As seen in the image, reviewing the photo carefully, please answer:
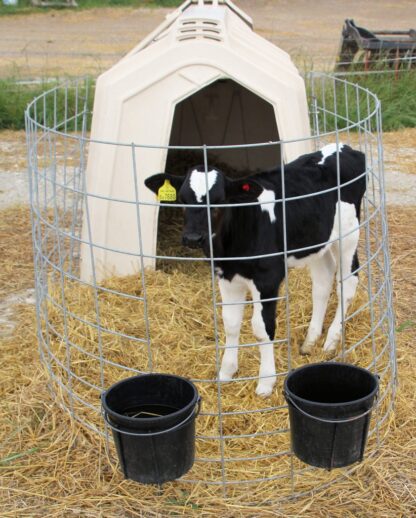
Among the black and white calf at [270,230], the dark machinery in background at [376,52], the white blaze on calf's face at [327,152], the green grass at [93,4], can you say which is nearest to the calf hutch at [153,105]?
the white blaze on calf's face at [327,152]

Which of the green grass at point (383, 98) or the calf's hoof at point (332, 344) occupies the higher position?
the green grass at point (383, 98)

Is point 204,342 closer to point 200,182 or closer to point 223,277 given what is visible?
point 223,277

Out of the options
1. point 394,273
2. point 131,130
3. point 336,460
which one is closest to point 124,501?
point 336,460

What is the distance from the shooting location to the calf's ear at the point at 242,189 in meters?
3.92

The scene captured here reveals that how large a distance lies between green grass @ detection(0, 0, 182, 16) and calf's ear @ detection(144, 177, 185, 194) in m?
21.9

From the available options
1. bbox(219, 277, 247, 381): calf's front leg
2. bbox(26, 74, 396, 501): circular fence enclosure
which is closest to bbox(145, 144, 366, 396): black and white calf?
bbox(219, 277, 247, 381): calf's front leg

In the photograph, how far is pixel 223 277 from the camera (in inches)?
175

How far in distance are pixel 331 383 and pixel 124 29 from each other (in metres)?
18.9

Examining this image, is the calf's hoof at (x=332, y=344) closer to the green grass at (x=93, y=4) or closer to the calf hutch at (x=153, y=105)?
the calf hutch at (x=153, y=105)

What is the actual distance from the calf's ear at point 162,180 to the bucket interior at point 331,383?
3.68ft

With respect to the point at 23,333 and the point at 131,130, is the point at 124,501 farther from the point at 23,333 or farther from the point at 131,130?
the point at 131,130

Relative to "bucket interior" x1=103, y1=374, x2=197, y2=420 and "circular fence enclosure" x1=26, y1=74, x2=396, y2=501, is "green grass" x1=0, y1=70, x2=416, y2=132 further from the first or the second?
"bucket interior" x1=103, y1=374, x2=197, y2=420

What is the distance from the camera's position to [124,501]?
3.79 metres

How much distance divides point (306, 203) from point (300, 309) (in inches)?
47.2
